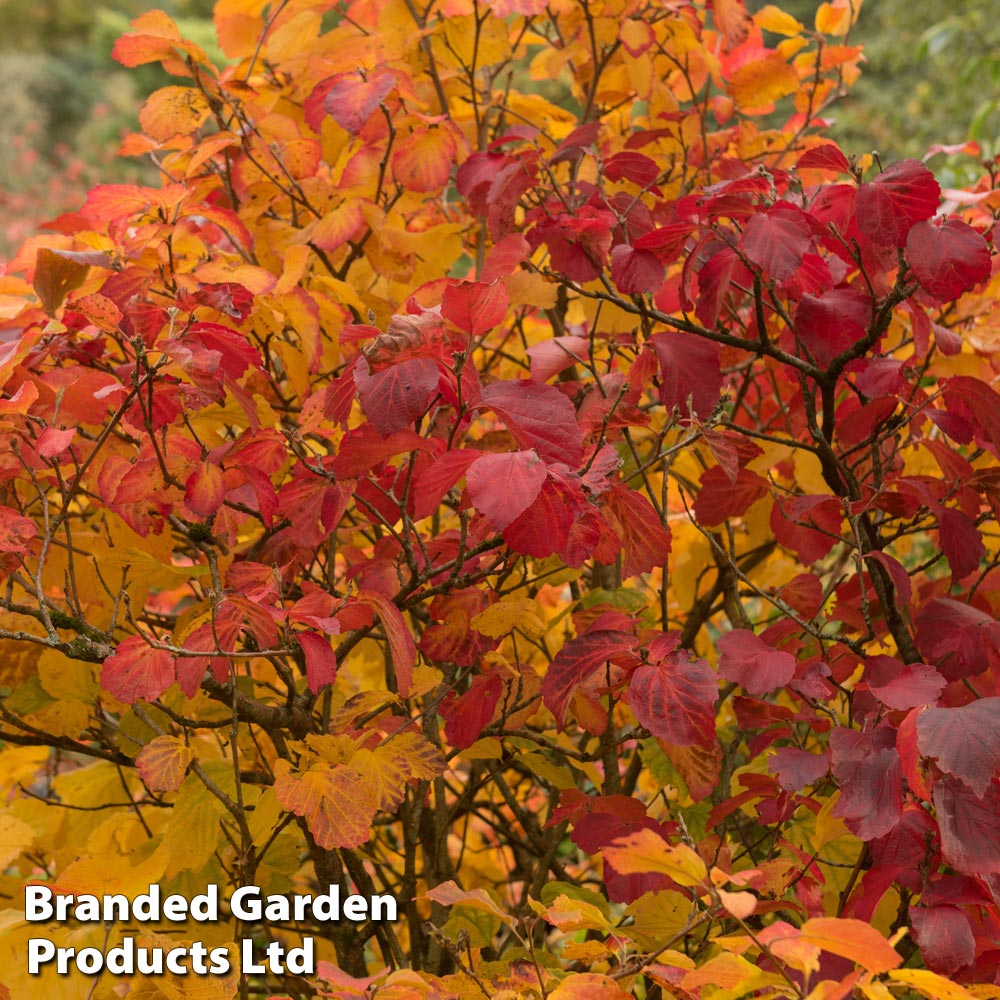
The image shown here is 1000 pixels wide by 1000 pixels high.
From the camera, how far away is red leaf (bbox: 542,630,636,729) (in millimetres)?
1265

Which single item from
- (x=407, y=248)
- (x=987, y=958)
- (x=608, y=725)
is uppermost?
(x=407, y=248)

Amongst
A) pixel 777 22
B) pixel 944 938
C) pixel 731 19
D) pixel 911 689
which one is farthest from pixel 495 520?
pixel 777 22

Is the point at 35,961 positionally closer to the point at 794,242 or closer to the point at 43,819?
the point at 43,819

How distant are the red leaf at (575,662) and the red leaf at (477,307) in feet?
1.29

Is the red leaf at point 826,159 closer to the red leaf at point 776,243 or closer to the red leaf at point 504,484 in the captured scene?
the red leaf at point 776,243

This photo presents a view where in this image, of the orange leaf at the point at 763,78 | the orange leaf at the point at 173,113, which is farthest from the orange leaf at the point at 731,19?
the orange leaf at the point at 173,113

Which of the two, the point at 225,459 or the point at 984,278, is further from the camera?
the point at 225,459

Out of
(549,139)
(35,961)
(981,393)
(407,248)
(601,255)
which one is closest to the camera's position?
(35,961)

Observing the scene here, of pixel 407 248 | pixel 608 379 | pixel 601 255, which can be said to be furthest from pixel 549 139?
pixel 608 379

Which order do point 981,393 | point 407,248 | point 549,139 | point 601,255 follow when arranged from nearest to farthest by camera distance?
point 981,393 < point 601,255 < point 407,248 < point 549,139

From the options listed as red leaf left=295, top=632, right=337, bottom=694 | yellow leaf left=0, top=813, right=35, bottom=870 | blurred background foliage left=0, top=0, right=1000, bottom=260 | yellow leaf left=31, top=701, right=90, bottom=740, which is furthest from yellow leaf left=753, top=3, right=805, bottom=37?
blurred background foliage left=0, top=0, right=1000, bottom=260

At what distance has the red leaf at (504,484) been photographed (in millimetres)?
968

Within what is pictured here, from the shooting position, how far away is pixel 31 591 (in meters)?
1.39

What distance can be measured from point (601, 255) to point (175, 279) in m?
0.60
